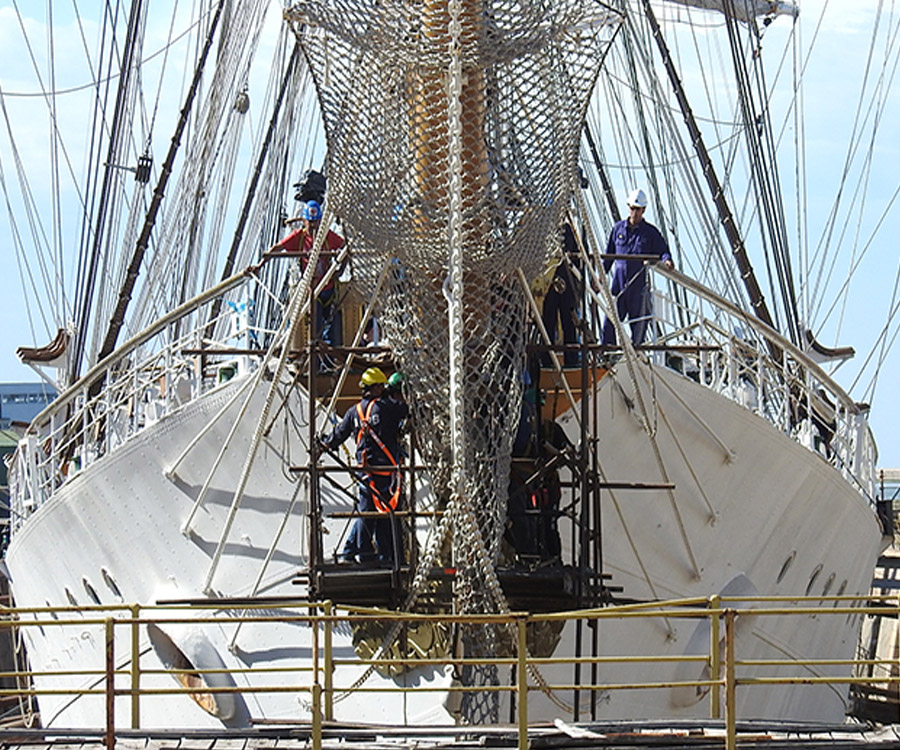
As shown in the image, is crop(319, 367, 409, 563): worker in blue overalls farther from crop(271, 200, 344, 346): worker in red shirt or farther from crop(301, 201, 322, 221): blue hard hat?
crop(301, 201, 322, 221): blue hard hat

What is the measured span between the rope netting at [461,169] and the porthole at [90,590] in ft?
15.1

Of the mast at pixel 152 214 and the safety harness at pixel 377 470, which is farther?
the mast at pixel 152 214

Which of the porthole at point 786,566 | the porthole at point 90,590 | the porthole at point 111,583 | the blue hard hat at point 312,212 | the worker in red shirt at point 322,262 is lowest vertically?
the porthole at point 90,590

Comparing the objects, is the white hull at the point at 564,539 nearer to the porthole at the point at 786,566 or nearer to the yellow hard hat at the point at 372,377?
the porthole at the point at 786,566

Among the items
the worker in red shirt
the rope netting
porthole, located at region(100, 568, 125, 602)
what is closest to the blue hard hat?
the worker in red shirt

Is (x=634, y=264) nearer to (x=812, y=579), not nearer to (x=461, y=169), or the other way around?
(x=812, y=579)

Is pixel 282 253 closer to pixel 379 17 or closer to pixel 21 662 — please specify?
pixel 379 17

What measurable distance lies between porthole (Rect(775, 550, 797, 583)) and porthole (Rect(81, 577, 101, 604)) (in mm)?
6406

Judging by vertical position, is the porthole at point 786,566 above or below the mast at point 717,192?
below

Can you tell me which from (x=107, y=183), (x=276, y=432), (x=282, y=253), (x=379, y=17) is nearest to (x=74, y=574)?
(x=276, y=432)

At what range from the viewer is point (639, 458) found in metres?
15.5

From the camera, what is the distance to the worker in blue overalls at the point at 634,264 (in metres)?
16.4

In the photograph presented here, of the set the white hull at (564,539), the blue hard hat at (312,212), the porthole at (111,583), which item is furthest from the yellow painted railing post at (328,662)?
the blue hard hat at (312,212)

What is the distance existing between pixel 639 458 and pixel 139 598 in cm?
468
